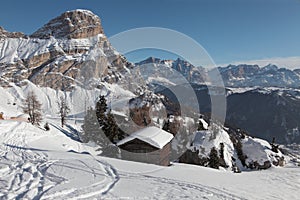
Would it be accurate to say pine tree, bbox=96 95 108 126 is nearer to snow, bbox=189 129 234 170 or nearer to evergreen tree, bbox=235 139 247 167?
snow, bbox=189 129 234 170

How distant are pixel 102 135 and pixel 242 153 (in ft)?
144

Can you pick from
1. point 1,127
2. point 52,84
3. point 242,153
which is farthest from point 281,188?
point 52,84

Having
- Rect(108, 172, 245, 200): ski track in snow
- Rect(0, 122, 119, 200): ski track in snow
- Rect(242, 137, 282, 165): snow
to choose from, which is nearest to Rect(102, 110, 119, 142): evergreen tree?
Rect(0, 122, 119, 200): ski track in snow


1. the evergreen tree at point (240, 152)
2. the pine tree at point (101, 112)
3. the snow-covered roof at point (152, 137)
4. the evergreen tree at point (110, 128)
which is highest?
the pine tree at point (101, 112)

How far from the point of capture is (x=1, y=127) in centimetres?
3459

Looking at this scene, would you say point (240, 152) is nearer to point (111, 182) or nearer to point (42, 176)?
point (111, 182)

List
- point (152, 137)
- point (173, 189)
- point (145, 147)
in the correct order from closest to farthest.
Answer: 1. point (173, 189)
2. point (145, 147)
3. point (152, 137)

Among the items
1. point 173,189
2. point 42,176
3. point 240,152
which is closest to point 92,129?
point 42,176

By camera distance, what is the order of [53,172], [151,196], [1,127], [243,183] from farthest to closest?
[1,127] → [243,183] → [53,172] → [151,196]

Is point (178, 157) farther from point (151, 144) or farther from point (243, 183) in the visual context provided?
point (243, 183)

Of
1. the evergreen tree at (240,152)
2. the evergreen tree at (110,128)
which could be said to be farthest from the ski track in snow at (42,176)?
the evergreen tree at (240,152)

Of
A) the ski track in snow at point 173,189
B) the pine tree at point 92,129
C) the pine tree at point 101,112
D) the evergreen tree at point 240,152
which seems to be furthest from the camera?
the evergreen tree at point 240,152

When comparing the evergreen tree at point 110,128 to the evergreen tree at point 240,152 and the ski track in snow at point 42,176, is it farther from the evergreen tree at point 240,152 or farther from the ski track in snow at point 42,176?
the evergreen tree at point 240,152

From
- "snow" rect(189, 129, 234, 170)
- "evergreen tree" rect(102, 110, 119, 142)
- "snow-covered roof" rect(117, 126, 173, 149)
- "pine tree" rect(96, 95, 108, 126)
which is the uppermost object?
"pine tree" rect(96, 95, 108, 126)
